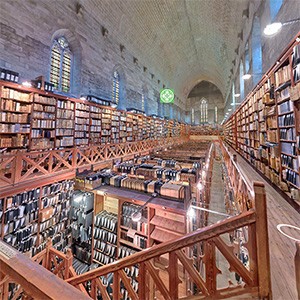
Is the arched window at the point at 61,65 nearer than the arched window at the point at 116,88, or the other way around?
the arched window at the point at 61,65

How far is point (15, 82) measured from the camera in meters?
4.45

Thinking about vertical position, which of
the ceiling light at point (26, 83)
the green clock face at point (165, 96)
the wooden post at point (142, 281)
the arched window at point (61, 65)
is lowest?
the wooden post at point (142, 281)

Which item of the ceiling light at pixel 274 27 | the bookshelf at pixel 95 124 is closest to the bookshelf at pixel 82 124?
the bookshelf at pixel 95 124

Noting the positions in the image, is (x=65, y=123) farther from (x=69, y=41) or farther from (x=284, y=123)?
(x=284, y=123)

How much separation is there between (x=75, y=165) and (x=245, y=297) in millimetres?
4676

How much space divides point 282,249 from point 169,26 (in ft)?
49.8

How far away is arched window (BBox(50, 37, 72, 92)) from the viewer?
667cm

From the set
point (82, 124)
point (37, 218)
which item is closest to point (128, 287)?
point (37, 218)

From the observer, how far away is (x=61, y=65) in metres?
7.02

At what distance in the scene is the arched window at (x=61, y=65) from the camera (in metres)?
6.67

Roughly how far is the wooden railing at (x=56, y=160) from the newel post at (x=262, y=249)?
4004 mm

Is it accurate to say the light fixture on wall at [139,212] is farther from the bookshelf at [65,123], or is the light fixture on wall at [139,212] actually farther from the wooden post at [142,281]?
the bookshelf at [65,123]

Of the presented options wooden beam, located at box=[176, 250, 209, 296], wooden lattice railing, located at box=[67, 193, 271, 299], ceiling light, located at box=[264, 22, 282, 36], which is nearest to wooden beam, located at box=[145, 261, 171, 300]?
wooden lattice railing, located at box=[67, 193, 271, 299]

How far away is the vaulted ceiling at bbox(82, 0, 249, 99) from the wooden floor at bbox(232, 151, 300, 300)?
358 inches
